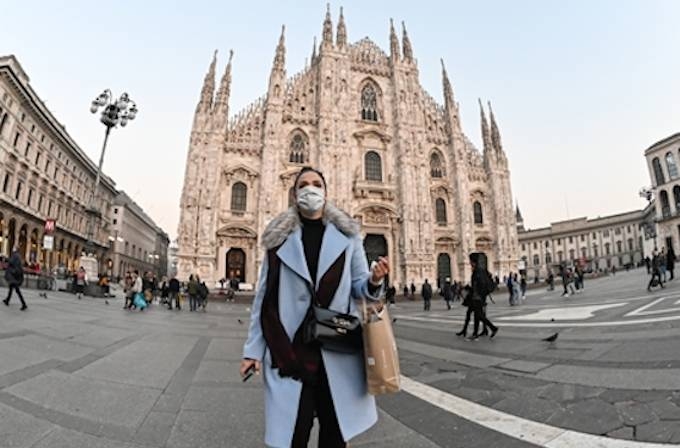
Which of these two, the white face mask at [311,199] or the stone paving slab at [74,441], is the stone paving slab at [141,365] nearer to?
the stone paving slab at [74,441]

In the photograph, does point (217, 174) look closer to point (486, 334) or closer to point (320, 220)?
point (486, 334)

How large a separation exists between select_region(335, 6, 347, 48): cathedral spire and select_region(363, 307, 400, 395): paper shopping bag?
3360 centimetres

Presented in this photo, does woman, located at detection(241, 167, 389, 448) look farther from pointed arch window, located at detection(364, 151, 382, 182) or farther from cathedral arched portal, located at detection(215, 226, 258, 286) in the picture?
pointed arch window, located at detection(364, 151, 382, 182)

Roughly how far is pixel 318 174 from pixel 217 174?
24605 mm

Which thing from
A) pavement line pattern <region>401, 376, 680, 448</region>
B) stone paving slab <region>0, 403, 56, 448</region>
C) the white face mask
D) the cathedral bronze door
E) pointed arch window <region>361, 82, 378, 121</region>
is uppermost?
pointed arch window <region>361, 82, 378, 121</region>

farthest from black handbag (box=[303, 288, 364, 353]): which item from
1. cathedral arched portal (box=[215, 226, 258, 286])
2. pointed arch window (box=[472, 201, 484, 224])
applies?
pointed arch window (box=[472, 201, 484, 224])

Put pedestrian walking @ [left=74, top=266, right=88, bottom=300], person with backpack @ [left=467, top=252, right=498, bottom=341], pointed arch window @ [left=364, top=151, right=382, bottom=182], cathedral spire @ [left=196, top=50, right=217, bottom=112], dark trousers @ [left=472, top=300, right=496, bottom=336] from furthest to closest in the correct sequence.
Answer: pointed arch window @ [left=364, top=151, right=382, bottom=182] < cathedral spire @ [left=196, top=50, right=217, bottom=112] < pedestrian walking @ [left=74, top=266, right=88, bottom=300] < person with backpack @ [left=467, top=252, right=498, bottom=341] < dark trousers @ [left=472, top=300, right=496, bottom=336]

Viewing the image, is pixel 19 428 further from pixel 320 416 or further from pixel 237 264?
pixel 237 264

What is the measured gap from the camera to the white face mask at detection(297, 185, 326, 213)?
1.87m

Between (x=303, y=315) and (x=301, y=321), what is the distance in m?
0.03

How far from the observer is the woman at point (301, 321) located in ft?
5.07

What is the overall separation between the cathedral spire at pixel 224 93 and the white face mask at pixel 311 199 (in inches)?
1054

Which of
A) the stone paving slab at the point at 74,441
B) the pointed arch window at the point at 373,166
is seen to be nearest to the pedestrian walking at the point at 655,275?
the stone paving slab at the point at 74,441

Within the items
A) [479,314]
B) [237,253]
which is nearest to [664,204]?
[237,253]
